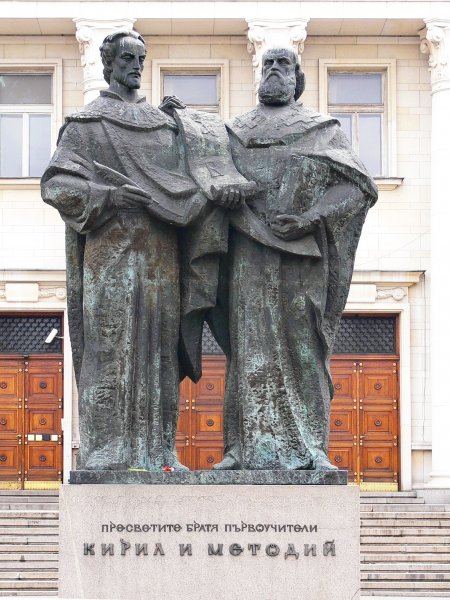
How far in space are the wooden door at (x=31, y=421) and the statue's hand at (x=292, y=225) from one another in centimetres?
2188

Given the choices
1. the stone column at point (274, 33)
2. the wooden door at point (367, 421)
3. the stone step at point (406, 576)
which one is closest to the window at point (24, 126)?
the stone column at point (274, 33)

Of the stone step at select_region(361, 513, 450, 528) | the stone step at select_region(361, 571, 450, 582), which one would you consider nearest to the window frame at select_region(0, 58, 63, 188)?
the stone step at select_region(361, 513, 450, 528)

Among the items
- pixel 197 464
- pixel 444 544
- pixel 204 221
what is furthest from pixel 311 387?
pixel 197 464

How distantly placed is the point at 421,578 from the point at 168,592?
41.6 feet

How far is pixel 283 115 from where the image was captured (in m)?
9.93

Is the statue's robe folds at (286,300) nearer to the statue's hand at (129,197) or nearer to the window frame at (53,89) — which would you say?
the statue's hand at (129,197)

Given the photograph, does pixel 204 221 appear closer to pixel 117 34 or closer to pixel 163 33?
pixel 117 34

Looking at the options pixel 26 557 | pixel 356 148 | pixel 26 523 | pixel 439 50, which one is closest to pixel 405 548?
pixel 26 557

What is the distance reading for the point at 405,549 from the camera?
23203mm

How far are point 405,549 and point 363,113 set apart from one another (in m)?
11.1

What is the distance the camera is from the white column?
31156 millimetres

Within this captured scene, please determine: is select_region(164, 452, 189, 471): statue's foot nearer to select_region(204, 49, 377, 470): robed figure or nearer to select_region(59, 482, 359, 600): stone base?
select_region(204, 49, 377, 470): robed figure

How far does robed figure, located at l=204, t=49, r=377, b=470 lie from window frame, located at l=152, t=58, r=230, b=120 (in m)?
22.5

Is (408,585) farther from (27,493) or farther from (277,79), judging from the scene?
(277,79)
